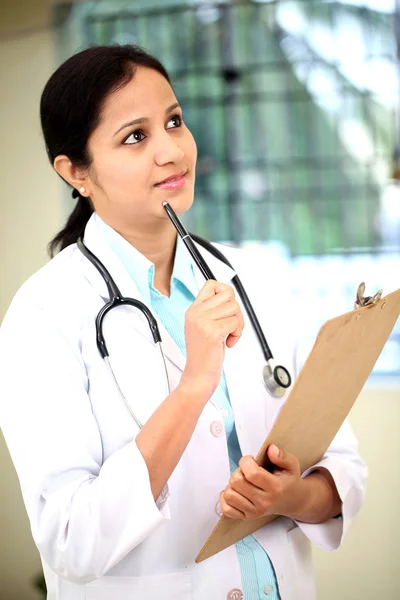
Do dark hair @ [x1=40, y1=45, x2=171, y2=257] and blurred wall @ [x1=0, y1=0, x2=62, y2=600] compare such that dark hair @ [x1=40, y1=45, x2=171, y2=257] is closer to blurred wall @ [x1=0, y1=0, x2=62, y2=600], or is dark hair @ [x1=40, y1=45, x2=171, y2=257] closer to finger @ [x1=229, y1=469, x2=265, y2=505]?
finger @ [x1=229, y1=469, x2=265, y2=505]

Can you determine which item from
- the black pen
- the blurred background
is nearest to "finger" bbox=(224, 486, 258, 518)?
the black pen

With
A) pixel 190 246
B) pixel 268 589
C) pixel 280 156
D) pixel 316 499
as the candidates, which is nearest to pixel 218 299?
pixel 190 246

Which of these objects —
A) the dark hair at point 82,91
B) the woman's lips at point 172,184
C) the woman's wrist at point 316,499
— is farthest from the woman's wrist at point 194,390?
the dark hair at point 82,91

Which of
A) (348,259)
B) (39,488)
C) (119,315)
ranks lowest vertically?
(39,488)

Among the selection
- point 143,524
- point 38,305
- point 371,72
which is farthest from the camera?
point 371,72

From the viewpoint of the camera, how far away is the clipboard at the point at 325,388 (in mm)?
914

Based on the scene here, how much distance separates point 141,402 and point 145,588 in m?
0.28

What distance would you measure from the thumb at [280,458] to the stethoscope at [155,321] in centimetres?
20

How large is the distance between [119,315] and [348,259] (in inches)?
68.6

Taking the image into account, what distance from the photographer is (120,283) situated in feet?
3.86

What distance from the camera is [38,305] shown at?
1093mm

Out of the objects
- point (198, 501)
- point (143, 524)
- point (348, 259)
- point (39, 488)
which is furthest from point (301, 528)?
point (348, 259)

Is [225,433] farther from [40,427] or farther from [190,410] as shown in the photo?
[40,427]

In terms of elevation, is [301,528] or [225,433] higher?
[225,433]
